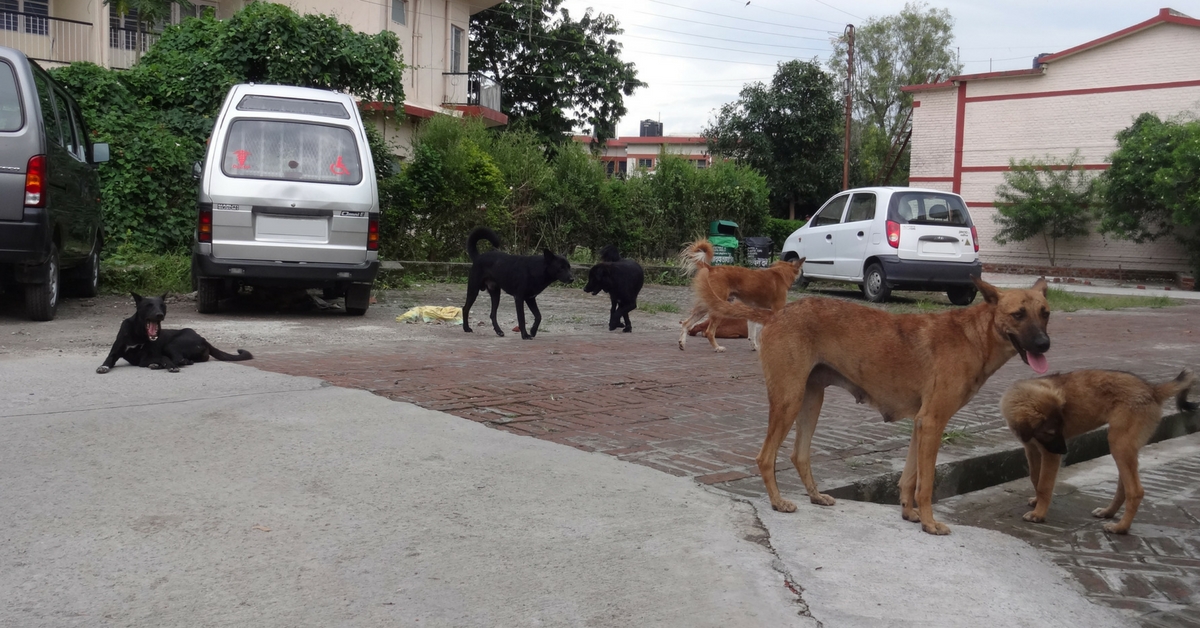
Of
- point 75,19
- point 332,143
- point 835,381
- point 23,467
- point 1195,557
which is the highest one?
point 75,19

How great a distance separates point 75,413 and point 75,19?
24898 millimetres

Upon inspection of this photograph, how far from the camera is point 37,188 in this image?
28.3 feet

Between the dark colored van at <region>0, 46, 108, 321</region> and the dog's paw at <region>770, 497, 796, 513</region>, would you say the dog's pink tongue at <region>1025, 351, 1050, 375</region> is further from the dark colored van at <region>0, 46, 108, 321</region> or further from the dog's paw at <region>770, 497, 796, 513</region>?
the dark colored van at <region>0, 46, 108, 321</region>

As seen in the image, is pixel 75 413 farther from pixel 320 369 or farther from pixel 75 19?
pixel 75 19

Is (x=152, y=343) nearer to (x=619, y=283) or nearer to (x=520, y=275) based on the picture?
(x=520, y=275)

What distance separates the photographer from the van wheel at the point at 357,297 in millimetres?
10955

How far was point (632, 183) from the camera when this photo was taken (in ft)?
68.4

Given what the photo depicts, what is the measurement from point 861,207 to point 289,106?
1026 cm

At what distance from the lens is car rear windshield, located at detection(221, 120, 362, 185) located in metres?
10.2

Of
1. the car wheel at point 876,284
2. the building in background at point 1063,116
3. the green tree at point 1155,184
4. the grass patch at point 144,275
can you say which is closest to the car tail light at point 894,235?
the car wheel at point 876,284

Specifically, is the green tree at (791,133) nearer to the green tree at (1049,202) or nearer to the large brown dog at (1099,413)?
the green tree at (1049,202)

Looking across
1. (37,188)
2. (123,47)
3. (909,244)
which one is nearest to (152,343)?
(37,188)

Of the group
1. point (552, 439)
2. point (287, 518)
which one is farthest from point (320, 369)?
point (287, 518)

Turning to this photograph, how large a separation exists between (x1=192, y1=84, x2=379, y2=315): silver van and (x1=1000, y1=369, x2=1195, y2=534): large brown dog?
23.5ft
